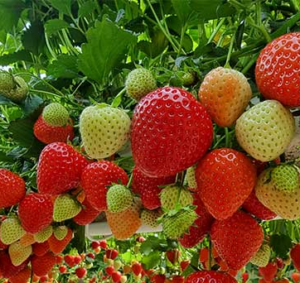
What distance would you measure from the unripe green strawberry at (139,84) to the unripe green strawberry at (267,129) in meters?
0.12

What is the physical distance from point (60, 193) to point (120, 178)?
90 millimetres

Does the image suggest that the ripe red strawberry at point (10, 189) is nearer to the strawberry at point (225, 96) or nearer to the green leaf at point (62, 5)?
the green leaf at point (62, 5)

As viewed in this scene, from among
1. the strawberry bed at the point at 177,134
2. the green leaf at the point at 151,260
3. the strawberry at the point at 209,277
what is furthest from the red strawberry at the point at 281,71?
the green leaf at the point at 151,260

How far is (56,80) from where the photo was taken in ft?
3.46

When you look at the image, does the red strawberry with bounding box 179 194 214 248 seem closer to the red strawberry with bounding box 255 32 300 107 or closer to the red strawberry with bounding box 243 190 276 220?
the red strawberry with bounding box 243 190 276 220

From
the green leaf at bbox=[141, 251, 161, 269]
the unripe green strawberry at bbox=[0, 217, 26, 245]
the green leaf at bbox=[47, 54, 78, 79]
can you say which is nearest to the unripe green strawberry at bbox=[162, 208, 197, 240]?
the green leaf at bbox=[47, 54, 78, 79]

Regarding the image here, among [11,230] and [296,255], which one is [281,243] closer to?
[296,255]

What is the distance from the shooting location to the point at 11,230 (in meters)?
1.00

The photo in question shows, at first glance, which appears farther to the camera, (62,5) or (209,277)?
(62,5)

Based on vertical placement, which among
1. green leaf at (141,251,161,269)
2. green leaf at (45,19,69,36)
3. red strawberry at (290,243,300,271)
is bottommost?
green leaf at (141,251,161,269)

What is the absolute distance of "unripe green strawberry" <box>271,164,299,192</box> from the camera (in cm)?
48

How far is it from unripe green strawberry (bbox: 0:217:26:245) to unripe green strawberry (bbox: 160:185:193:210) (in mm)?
566

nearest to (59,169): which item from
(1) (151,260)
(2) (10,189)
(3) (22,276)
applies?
(2) (10,189)

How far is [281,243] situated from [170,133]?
856mm
